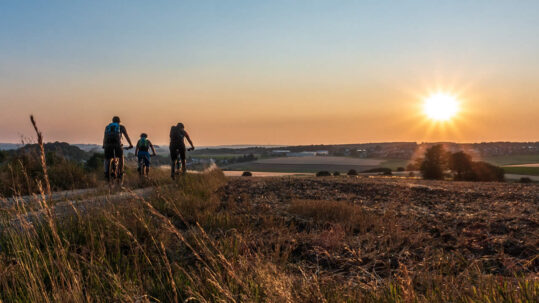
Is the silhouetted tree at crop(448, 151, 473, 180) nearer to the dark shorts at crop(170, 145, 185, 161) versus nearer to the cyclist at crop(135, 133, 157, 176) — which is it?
the dark shorts at crop(170, 145, 185, 161)

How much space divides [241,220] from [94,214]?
2.35m

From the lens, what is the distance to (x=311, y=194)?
10.3 meters

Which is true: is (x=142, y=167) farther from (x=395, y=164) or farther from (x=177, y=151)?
(x=395, y=164)

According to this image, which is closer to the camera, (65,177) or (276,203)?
(276,203)

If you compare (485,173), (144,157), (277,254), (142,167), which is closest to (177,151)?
(144,157)

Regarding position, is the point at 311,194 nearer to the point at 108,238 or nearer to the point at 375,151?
the point at 108,238

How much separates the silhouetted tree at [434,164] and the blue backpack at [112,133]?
3327 cm

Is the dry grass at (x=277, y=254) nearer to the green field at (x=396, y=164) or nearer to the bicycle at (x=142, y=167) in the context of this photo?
the bicycle at (x=142, y=167)

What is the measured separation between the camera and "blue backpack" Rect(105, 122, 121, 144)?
449 inches

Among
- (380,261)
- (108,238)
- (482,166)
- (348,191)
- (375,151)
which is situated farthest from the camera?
(375,151)

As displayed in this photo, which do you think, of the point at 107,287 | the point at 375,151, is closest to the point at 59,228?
the point at 107,287

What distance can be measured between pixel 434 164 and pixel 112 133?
33943 millimetres

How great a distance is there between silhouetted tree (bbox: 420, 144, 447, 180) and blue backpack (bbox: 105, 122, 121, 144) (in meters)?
33.3

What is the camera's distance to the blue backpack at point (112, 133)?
11.4m
